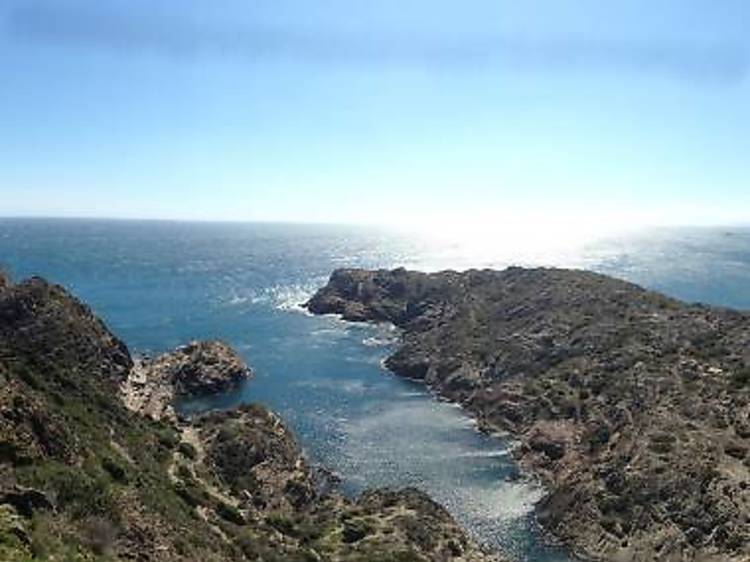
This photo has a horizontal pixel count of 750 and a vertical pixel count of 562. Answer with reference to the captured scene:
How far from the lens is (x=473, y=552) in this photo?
65625mm

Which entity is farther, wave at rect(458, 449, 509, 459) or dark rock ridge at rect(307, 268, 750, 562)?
wave at rect(458, 449, 509, 459)

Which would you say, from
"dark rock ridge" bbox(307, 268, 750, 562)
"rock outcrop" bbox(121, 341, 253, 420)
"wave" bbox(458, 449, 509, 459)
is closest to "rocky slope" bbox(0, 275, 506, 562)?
"rock outcrop" bbox(121, 341, 253, 420)

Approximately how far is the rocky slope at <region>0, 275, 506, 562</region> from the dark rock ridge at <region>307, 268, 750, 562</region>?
17.2 meters

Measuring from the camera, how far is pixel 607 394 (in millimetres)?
101250

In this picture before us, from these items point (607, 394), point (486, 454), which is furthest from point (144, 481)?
point (607, 394)

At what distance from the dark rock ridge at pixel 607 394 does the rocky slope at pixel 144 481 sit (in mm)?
17231

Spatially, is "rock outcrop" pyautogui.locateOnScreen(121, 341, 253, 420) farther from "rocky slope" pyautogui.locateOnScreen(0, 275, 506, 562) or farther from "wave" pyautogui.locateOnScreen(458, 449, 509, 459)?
"wave" pyautogui.locateOnScreen(458, 449, 509, 459)

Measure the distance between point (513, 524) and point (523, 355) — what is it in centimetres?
5135

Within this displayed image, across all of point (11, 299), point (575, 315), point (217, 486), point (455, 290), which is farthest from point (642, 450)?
point (455, 290)

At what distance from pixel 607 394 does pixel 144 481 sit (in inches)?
2521

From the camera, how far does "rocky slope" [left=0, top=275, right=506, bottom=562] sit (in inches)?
1485

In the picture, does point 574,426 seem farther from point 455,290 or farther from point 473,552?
point 455,290

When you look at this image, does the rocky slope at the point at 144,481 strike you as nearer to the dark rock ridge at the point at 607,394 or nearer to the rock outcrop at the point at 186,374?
the rock outcrop at the point at 186,374

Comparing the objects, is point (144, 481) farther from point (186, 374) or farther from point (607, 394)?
point (186, 374)
